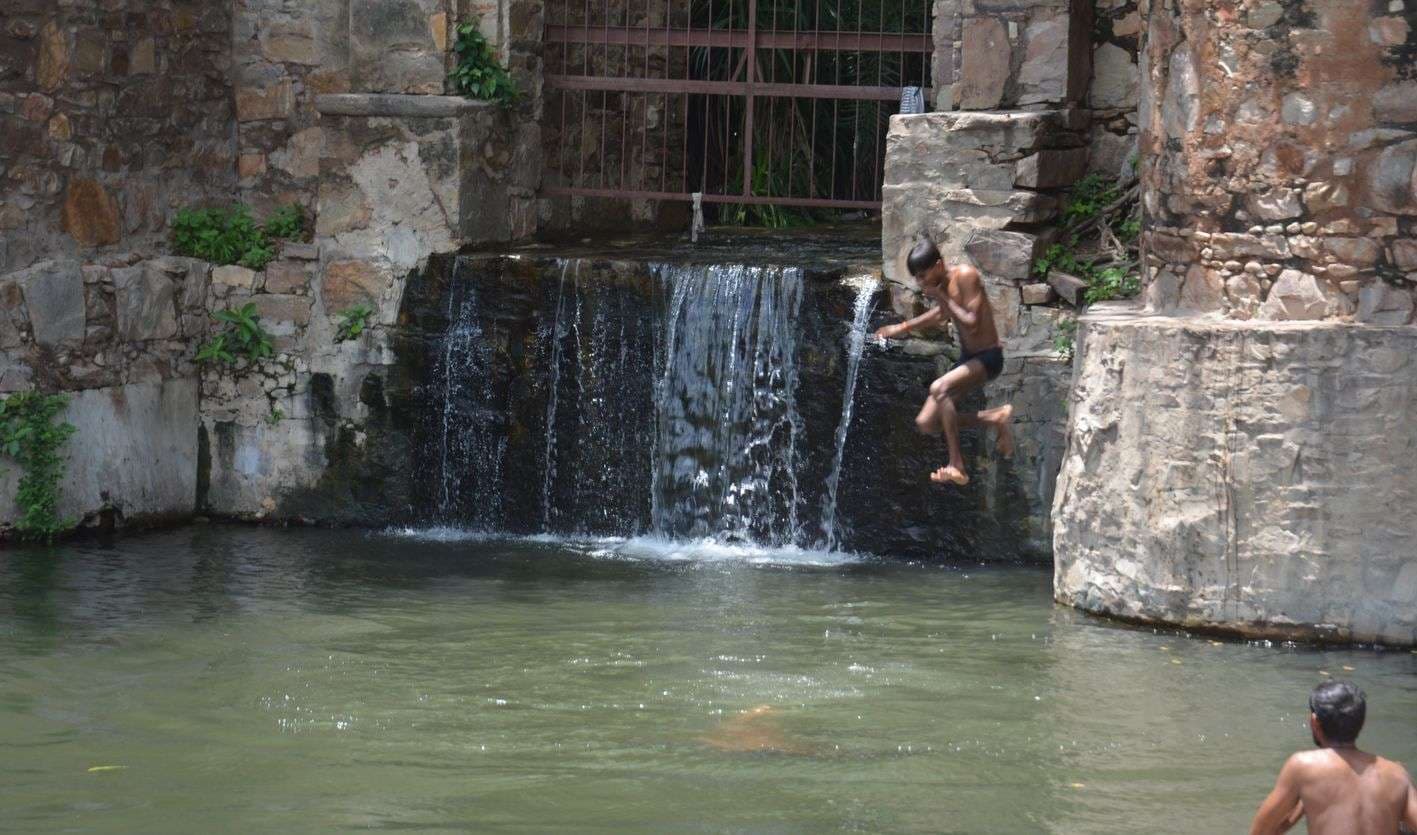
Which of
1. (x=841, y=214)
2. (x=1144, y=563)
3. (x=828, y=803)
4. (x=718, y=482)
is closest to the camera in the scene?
(x=828, y=803)

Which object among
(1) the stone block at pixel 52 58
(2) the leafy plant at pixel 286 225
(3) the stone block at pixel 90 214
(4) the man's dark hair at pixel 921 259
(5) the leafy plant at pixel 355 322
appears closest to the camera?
(4) the man's dark hair at pixel 921 259

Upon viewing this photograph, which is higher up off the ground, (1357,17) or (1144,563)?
(1357,17)

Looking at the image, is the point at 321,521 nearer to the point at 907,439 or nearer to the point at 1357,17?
the point at 907,439

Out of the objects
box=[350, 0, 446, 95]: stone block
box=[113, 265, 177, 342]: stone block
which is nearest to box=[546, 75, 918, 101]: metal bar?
box=[350, 0, 446, 95]: stone block

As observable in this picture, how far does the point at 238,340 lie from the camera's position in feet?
38.6

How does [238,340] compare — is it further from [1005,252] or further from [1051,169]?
[1051,169]

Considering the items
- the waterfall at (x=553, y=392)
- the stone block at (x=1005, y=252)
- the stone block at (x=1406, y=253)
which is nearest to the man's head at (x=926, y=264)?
the stone block at (x=1005, y=252)

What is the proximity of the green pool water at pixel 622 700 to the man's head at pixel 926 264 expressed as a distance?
4.79 feet

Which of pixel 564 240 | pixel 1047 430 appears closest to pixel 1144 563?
pixel 1047 430

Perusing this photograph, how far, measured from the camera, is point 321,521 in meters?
11.7

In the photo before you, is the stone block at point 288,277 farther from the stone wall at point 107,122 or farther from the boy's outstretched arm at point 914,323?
the boy's outstretched arm at point 914,323

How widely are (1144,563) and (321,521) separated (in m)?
4.86

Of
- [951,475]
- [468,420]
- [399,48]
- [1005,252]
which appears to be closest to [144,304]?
[468,420]

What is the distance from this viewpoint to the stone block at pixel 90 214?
11.0m
